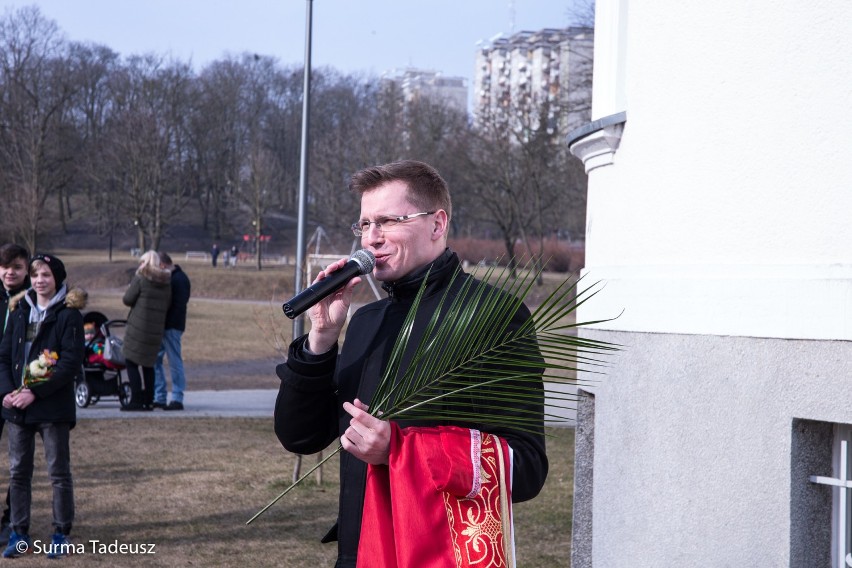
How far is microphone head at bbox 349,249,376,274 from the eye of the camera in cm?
309

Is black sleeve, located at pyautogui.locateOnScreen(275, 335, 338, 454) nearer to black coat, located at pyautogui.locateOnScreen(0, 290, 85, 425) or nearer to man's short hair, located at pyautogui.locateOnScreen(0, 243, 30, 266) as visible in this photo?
black coat, located at pyautogui.locateOnScreen(0, 290, 85, 425)

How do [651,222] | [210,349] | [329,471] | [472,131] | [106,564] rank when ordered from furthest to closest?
1. [472,131]
2. [210,349]
3. [329,471]
4. [106,564]
5. [651,222]

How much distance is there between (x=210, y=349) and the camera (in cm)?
2369

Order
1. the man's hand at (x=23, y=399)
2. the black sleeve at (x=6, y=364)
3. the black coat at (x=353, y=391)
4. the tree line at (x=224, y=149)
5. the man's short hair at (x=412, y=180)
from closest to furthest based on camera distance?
the black coat at (x=353, y=391), the man's short hair at (x=412, y=180), the man's hand at (x=23, y=399), the black sleeve at (x=6, y=364), the tree line at (x=224, y=149)

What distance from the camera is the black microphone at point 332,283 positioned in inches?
115

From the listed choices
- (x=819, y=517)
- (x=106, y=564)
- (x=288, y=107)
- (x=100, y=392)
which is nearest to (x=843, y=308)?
(x=819, y=517)

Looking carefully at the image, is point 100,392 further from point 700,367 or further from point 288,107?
point 288,107

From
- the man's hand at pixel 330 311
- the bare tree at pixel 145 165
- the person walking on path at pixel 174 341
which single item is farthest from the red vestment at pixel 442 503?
the bare tree at pixel 145 165

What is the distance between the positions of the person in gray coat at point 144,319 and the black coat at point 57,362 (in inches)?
246

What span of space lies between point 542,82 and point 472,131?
60659mm

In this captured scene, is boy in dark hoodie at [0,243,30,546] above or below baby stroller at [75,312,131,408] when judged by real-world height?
above

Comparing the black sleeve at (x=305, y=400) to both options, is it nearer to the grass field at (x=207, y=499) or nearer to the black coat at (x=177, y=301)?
the grass field at (x=207, y=499)

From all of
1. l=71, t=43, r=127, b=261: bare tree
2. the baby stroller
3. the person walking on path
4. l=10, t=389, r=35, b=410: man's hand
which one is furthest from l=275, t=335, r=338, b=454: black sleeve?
l=71, t=43, r=127, b=261: bare tree

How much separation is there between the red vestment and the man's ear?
2.05 ft
